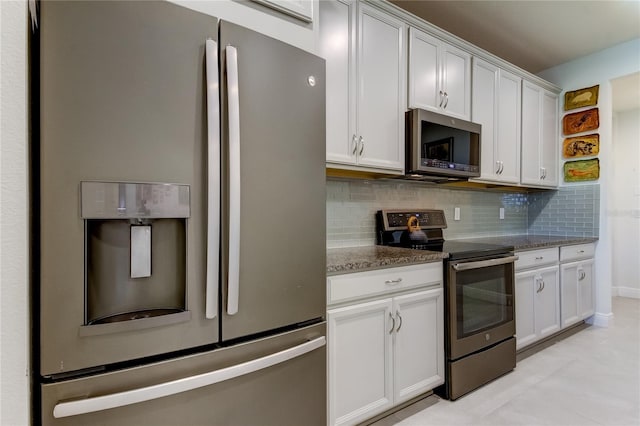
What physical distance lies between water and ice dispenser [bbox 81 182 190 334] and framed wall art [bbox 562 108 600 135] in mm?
3962

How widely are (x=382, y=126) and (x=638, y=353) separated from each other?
279 centimetres

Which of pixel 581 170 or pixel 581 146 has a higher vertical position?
pixel 581 146

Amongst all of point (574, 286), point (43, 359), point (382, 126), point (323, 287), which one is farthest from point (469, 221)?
point (43, 359)

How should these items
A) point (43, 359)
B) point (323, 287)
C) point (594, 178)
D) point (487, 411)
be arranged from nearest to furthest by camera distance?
1. point (43, 359)
2. point (323, 287)
3. point (487, 411)
4. point (594, 178)

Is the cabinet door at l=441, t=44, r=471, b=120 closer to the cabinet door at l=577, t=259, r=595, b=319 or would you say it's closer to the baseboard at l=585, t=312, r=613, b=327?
the cabinet door at l=577, t=259, r=595, b=319

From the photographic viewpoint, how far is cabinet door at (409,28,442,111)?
2209 millimetres

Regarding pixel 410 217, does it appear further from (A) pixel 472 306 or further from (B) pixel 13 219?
(B) pixel 13 219

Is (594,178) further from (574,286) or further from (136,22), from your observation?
(136,22)

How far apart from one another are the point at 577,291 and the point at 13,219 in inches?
157

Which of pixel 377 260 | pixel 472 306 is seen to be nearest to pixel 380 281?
pixel 377 260

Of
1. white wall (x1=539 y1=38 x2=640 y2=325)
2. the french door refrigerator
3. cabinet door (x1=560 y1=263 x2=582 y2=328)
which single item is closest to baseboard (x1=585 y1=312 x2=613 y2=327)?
white wall (x1=539 y1=38 x2=640 y2=325)

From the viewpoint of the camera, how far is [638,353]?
2.66 m

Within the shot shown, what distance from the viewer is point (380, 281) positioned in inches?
66.4

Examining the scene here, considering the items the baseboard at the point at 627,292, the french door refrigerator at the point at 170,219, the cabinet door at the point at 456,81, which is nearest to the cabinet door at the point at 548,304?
the cabinet door at the point at 456,81
